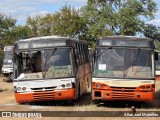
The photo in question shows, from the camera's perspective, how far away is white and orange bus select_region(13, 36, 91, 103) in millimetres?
17734

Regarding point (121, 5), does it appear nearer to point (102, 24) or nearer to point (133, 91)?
point (102, 24)

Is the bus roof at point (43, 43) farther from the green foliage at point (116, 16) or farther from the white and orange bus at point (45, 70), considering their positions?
the green foliage at point (116, 16)

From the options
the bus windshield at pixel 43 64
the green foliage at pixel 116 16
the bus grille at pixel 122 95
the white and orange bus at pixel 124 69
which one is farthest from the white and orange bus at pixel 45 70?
the green foliage at pixel 116 16

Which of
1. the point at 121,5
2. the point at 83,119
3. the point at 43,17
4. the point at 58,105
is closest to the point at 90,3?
the point at 121,5

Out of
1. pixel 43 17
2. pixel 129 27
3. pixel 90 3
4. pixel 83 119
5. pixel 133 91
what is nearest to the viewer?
pixel 83 119

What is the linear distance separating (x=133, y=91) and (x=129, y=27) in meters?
39.1

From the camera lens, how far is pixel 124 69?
17.0m

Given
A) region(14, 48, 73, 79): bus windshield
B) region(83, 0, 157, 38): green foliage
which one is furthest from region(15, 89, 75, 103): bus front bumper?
region(83, 0, 157, 38): green foliage

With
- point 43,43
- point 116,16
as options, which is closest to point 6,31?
point 116,16

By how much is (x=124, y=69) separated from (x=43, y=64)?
3.33 metres

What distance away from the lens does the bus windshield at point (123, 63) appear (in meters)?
16.9

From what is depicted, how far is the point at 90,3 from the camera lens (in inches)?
2355

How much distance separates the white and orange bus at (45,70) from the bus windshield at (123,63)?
1.34m

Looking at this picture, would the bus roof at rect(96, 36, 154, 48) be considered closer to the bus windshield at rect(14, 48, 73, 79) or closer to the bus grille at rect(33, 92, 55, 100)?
the bus windshield at rect(14, 48, 73, 79)
